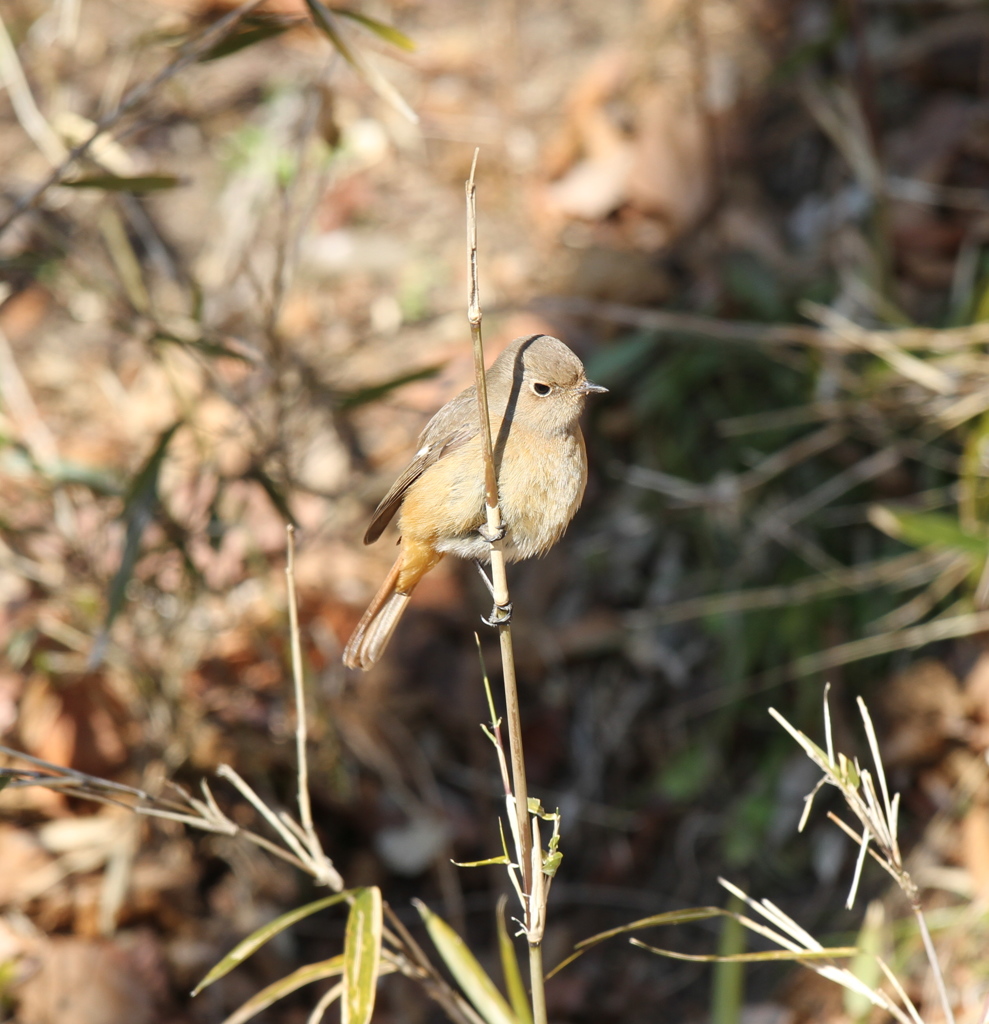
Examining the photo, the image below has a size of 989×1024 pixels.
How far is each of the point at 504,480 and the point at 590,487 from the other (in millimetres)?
2892

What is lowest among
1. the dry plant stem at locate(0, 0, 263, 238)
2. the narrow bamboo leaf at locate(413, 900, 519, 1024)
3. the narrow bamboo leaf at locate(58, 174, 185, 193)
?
the narrow bamboo leaf at locate(413, 900, 519, 1024)

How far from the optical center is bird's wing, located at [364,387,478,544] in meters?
2.52

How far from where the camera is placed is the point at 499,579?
5.81 feet

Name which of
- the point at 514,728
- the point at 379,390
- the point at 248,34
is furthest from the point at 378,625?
the point at 248,34

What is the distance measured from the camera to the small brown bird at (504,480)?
2307 mm

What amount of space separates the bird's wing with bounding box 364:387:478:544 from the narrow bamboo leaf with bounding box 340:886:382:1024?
873mm

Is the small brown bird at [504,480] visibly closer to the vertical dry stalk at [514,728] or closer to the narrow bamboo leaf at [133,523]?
the vertical dry stalk at [514,728]

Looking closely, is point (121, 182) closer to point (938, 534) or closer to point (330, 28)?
point (330, 28)

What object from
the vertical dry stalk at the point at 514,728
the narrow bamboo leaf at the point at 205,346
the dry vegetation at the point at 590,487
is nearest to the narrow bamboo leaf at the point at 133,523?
the dry vegetation at the point at 590,487

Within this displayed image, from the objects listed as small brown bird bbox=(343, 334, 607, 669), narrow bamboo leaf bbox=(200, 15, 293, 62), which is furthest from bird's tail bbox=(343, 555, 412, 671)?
narrow bamboo leaf bbox=(200, 15, 293, 62)

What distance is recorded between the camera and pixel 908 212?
5137mm

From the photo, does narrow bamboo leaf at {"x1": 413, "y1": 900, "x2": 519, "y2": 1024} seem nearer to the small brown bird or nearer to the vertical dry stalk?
the vertical dry stalk

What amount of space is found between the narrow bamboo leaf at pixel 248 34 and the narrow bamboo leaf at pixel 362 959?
1.91m

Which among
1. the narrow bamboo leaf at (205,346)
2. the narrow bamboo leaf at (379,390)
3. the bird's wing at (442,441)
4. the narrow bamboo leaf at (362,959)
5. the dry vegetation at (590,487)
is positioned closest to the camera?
the narrow bamboo leaf at (362,959)
